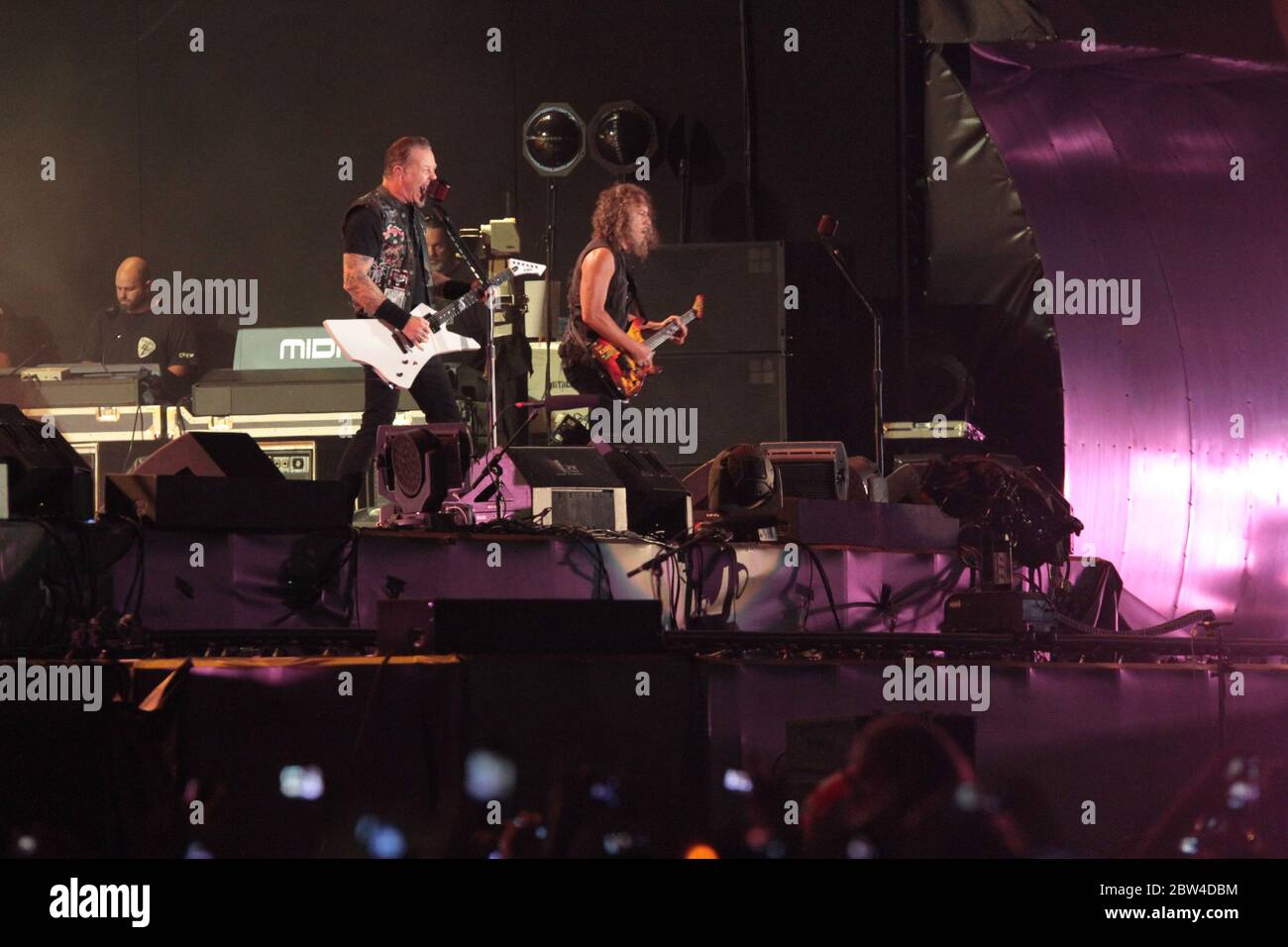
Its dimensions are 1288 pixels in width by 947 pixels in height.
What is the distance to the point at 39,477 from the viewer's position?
15.7 feet

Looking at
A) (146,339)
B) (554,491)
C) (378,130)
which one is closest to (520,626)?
(554,491)

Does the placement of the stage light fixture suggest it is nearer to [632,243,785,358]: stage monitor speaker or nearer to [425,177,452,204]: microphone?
[632,243,785,358]: stage monitor speaker

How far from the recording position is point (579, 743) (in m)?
3.93

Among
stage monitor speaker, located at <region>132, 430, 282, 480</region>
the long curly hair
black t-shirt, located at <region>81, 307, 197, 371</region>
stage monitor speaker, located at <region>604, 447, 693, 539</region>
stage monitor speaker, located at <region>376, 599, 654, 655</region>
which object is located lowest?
stage monitor speaker, located at <region>376, 599, 654, 655</region>

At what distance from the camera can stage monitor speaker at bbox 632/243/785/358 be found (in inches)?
348

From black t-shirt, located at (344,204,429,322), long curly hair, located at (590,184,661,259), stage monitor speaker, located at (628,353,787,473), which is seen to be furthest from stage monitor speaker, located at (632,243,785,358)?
black t-shirt, located at (344,204,429,322)

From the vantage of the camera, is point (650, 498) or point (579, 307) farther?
point (579, 307)

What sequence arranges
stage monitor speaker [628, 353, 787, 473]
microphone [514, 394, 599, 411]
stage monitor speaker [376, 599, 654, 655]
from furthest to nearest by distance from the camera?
stage monitor speaker [628, 353, 787, 473] < microphone [514, 394, 599, 411] < stage monitor speaker [376, 599, 654, 655]

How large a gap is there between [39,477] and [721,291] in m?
4.73

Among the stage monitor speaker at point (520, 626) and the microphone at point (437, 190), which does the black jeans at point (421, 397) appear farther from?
the stage monitor speaker at point (520, 626)

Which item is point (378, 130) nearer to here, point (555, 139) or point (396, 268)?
point (555, 139)

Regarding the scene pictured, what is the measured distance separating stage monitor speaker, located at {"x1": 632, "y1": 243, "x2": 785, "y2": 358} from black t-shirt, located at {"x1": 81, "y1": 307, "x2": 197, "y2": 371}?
2713mm
